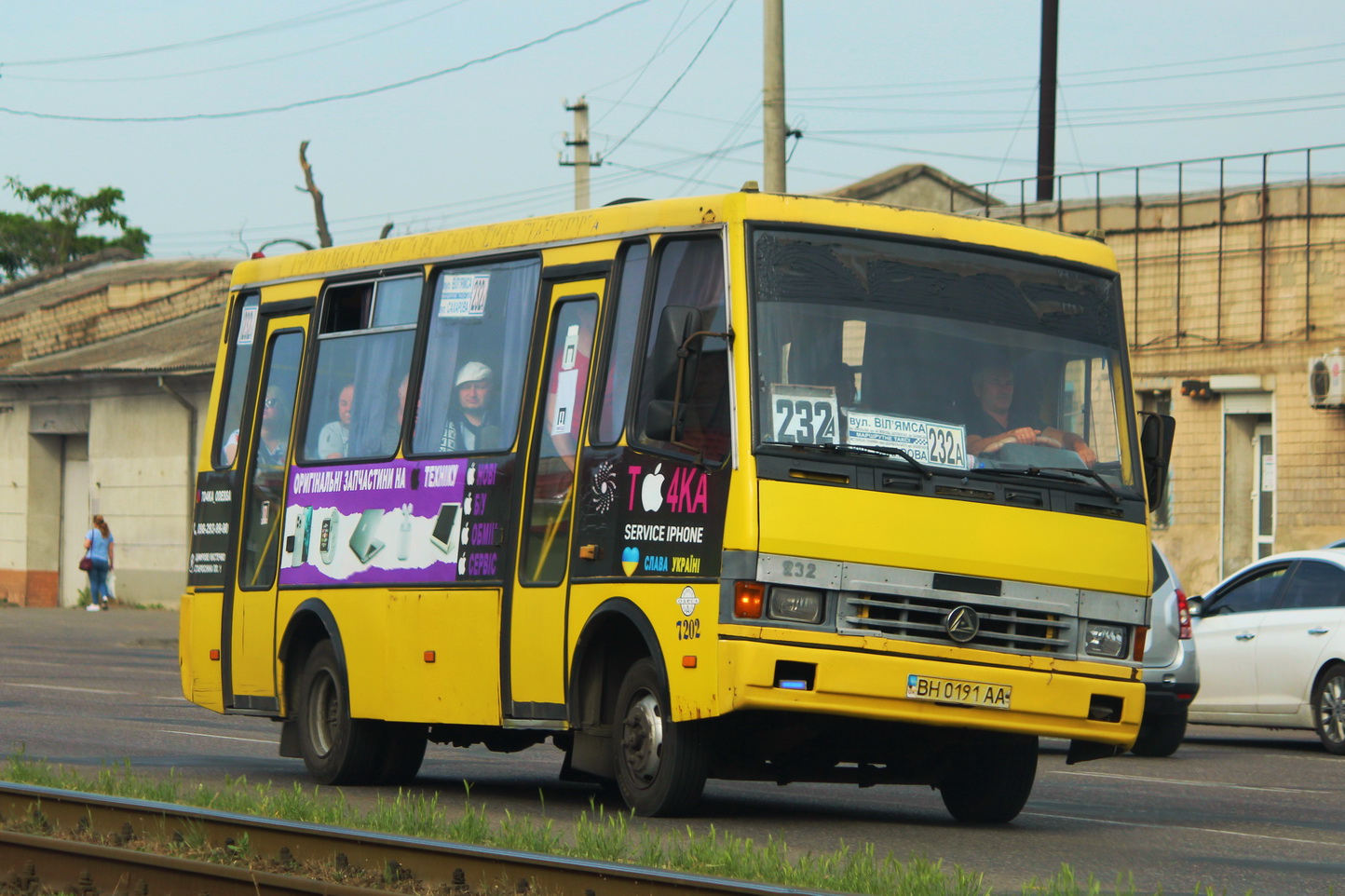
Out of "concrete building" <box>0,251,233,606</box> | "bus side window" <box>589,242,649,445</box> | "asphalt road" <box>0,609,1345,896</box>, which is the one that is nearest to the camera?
"asphalt road" <box>0,609,1345,896</box>

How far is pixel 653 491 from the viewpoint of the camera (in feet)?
32.0

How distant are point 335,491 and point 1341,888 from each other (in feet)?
21.3

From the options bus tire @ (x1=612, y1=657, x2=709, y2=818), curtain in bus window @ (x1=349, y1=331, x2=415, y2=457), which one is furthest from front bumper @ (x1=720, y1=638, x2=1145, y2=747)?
curtain in bus window @ (x1=349, y1=331, x2=415, y2=457)

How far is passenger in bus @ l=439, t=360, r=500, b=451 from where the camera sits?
11.2m

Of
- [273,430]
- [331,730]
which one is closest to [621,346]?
Answer: [331,730]

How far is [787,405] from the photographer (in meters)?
9.32

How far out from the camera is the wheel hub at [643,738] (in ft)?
31.9

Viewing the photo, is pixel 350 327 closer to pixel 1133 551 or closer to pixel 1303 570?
pixel 1133 551

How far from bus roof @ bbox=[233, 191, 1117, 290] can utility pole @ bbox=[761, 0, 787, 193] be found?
8.99 metres

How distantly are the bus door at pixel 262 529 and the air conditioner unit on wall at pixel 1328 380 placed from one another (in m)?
16.8

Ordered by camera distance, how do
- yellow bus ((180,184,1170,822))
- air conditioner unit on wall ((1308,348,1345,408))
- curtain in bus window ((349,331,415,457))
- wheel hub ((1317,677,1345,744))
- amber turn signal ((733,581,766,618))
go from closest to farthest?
1. amber turn signal ((733,581,766,618))
2. yellow bus ((180,184,1170,822))
3. curtain in bus window ((349,331,415,457))
4. wheel hub ((1317,677,1345,744))
5. air conditioner unit on wall ((1308,348,1345,408))

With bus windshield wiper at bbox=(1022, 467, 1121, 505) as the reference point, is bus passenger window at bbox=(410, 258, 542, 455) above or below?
above

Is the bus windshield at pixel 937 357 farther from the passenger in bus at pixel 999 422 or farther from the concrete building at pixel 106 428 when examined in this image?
the concrete building at pixel 106 428

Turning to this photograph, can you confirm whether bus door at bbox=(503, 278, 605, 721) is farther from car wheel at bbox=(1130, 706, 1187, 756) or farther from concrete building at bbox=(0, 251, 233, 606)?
concrete building at bbox=(0, 251, 233, 606)
